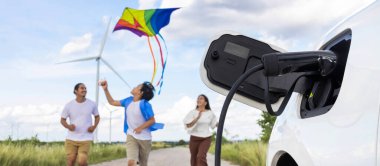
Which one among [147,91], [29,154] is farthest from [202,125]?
[29,154]

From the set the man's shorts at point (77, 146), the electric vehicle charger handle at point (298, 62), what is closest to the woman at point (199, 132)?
the man's shorts at point (77, 146)

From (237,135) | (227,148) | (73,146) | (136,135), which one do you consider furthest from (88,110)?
(237,135)

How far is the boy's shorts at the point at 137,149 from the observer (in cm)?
792

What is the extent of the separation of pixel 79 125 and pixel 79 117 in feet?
0.38

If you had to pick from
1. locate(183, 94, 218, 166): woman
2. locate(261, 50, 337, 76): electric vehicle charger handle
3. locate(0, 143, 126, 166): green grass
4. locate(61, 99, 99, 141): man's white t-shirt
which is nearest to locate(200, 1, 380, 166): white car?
locate(261, 50, 337, 76): electric vehicle charger handle

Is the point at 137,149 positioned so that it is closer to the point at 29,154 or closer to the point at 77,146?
the point at 77,146

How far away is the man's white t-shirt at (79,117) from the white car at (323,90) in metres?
6.57

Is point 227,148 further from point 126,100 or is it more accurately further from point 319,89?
point 319,89

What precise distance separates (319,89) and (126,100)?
6255 mm

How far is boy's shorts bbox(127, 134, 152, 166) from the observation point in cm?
792

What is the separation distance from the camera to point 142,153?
26.4 ft

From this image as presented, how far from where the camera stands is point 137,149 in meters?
7.99

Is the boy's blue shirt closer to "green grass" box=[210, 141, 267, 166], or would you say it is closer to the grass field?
"green grass" box=[210, 141, 267, 166]

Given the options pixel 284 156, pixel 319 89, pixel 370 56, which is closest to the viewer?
pixel 370 56
